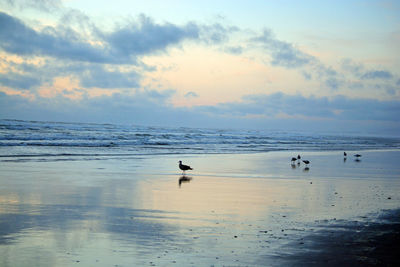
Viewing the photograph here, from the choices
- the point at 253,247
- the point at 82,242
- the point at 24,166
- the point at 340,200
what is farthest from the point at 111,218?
the point at 24,166

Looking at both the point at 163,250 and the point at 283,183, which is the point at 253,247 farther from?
the point at 283,183

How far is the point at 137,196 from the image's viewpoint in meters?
11.4

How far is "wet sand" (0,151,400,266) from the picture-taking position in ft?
20.2

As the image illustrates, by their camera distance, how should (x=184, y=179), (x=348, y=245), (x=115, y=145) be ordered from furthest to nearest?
(x=115, y=145) < (x=184, y=179) < (x=348, y=245)

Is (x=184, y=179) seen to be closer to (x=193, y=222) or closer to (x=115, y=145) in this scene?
(x=193, y=222)

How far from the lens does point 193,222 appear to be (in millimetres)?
8367

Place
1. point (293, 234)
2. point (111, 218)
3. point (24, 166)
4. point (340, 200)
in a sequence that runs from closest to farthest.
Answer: point (293, 234) → point (111, 218) → point (340, 200) → point (24, 166)

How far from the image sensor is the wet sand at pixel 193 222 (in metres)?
6.14

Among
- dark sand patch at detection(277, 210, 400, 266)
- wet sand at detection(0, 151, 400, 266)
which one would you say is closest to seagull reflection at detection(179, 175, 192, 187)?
wet sand at detection(0, 151, 400, 266)

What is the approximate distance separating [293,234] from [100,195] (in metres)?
5.85

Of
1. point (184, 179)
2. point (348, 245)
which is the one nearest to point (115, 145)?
point (184, 179)

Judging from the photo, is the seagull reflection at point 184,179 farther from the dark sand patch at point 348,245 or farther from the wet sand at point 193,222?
the dark sand patch at point 348,245

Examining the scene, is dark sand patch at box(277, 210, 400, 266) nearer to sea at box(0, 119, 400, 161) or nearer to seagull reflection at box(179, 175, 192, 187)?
seagull reflection at box(179, 175, 192, 187)

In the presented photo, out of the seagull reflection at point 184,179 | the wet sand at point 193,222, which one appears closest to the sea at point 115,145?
the seagull reflection at point 184,179
